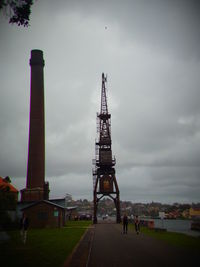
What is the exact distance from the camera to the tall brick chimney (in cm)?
4256

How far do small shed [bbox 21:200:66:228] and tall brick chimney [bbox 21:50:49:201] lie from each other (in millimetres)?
5235

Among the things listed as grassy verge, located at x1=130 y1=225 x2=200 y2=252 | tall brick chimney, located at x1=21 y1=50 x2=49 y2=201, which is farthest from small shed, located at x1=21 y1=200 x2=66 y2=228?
grassy verge, located at x1=130 y1=225 x2=200 y2=252

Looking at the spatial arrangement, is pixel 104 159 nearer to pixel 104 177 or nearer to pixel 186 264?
pixel 104 177

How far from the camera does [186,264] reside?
956 centimetres

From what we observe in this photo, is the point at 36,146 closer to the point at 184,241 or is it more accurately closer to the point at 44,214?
the point at 44,214

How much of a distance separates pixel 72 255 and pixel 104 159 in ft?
116

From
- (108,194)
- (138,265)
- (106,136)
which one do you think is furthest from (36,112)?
(138,265)

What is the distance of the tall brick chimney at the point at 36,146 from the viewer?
140ft

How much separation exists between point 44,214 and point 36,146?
35.7ft

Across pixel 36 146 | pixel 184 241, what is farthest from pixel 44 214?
pixel 184 241

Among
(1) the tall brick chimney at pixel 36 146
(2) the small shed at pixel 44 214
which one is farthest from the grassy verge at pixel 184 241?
(1) the tall brick chimney at pixel 36 146

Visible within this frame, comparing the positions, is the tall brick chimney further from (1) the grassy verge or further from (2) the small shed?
(1) the grassy verge

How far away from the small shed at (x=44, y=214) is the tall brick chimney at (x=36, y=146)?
5235 millimetres

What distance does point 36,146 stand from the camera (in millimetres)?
43062
